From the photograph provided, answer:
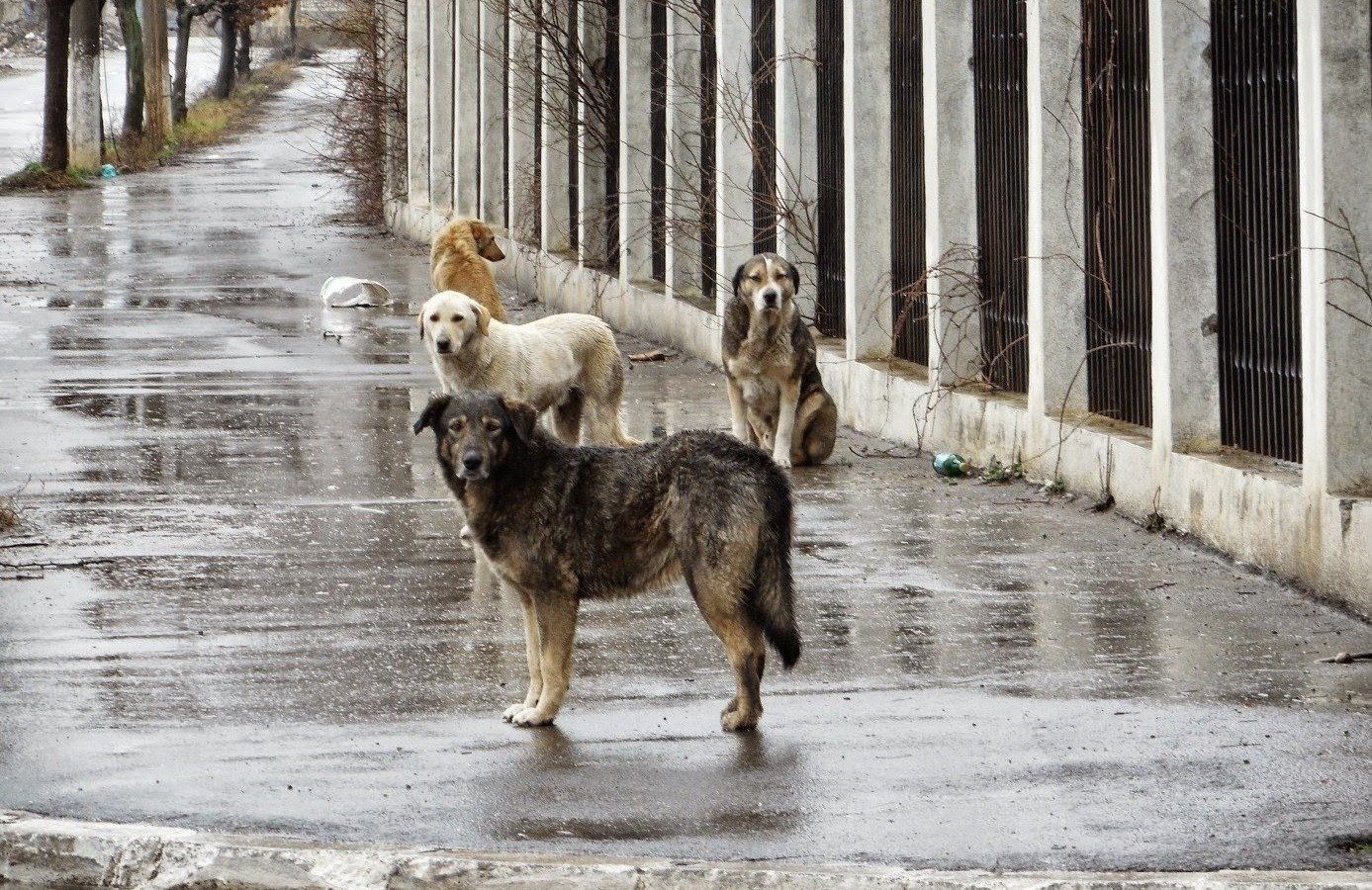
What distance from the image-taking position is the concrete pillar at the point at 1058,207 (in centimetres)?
1200

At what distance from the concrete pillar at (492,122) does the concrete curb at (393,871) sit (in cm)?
2226

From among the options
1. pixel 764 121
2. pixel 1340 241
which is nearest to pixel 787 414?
pixel 1340 241

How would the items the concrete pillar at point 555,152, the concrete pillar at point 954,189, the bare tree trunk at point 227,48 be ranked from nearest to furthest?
1. the concrete pillar at point 954,189
2. the concrete pillar at point 555,152
3. the bare tree trunk at point 227,48

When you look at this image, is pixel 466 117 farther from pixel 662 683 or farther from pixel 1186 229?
pixel 662 683

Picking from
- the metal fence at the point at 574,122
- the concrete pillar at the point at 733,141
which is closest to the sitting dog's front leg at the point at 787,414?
the concrete pillar at the point at 733,141

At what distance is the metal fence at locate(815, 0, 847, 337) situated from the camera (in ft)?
52.6

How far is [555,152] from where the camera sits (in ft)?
81.0

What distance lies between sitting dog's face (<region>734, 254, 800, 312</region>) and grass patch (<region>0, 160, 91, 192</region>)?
28.8m

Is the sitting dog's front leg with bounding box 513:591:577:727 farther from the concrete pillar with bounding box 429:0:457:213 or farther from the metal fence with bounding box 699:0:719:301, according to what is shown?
the concrete pillar with bounding box 429:0:457:213

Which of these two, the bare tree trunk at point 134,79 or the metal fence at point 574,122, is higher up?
the bare tree trunk at point 134,79

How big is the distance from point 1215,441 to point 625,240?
1146 centimetres

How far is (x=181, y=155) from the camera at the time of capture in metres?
51.1

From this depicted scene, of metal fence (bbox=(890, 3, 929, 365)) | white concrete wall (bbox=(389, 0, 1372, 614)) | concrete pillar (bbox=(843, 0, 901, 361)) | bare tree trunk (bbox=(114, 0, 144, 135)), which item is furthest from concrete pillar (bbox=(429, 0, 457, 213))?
bare tree trunk (bbox=(114, 0, 144, 135))

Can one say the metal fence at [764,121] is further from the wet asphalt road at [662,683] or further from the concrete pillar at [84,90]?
the concrete pillar at [84,90]
